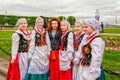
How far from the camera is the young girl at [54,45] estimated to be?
21.8 feet

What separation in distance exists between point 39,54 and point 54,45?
1.33ft

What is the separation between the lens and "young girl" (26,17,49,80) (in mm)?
6855

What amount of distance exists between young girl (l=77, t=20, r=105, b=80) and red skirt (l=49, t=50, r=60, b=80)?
127 cm

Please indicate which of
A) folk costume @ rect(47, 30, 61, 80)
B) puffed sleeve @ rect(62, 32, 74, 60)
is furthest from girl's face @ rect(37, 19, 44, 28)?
puffed sleeve @ rect(62, 32, 74, 60)

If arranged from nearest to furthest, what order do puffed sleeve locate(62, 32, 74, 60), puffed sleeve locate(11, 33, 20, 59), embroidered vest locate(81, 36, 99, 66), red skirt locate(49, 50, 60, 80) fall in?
embroidered vest locate(81, 36, 99, 66), puffed sleeve locate(62, 32, 74, 60), red skirt locate(49, 50, 60, 80), puffed sleeve locate(11, 33, 20, 59)

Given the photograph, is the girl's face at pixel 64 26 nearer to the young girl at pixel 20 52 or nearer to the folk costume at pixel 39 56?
the folk costume at pixel 39 56

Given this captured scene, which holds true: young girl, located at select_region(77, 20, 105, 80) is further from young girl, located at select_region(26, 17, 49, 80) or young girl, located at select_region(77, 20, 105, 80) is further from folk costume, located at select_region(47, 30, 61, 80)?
young girl, located at select_region(26, 17, 49, 80)

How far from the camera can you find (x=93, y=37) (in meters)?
4.97

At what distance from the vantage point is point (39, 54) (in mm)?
6848

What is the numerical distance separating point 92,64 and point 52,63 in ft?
6.63

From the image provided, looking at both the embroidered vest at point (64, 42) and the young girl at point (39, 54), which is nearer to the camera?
the embroidered vest at point (64, 42)

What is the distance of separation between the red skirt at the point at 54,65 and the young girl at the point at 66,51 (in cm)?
8

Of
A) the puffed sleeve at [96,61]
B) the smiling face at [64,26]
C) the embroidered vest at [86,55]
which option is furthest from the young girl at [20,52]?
the puffed sleeve at [96,61]

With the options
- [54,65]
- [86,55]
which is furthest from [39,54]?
[86,55]
